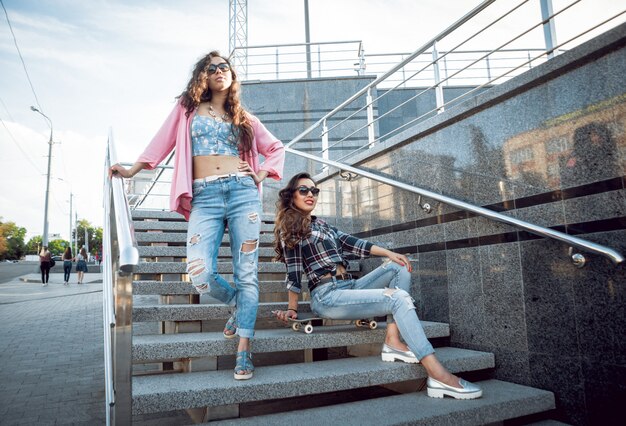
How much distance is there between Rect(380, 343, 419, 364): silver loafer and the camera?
8.92 feet

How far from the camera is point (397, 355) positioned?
278 centimetres

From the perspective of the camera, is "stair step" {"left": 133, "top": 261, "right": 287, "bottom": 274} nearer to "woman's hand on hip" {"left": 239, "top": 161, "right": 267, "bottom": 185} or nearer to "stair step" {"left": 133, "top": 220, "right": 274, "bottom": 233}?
"stair step" {"left": 133, "top": 220, "right": 274, "bottom": 233}

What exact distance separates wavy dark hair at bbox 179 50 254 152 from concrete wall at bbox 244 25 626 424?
193 cm

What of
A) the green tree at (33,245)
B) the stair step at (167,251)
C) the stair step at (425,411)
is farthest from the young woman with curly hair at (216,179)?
the green tree at (33,245)

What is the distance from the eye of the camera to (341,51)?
10875 millimetres

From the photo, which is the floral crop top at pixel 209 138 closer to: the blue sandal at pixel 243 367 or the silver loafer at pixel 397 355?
the blue sandal at pixel 243 367

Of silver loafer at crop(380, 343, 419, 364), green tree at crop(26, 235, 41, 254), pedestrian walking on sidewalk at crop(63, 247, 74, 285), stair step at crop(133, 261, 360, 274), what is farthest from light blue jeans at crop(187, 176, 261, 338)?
green tree at crop(26, 235, 41, 254)

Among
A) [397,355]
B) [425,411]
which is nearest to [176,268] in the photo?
[397,355]

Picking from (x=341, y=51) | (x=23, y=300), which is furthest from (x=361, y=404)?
(x=23, y=300)

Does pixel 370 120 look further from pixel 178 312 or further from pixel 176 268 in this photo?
pixel 178 312

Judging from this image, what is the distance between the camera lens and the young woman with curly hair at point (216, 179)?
2504 mm

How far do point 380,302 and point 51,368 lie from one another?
3814 mm

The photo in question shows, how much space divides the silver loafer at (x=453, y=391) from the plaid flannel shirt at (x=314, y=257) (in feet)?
3.50

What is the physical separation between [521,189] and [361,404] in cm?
195
